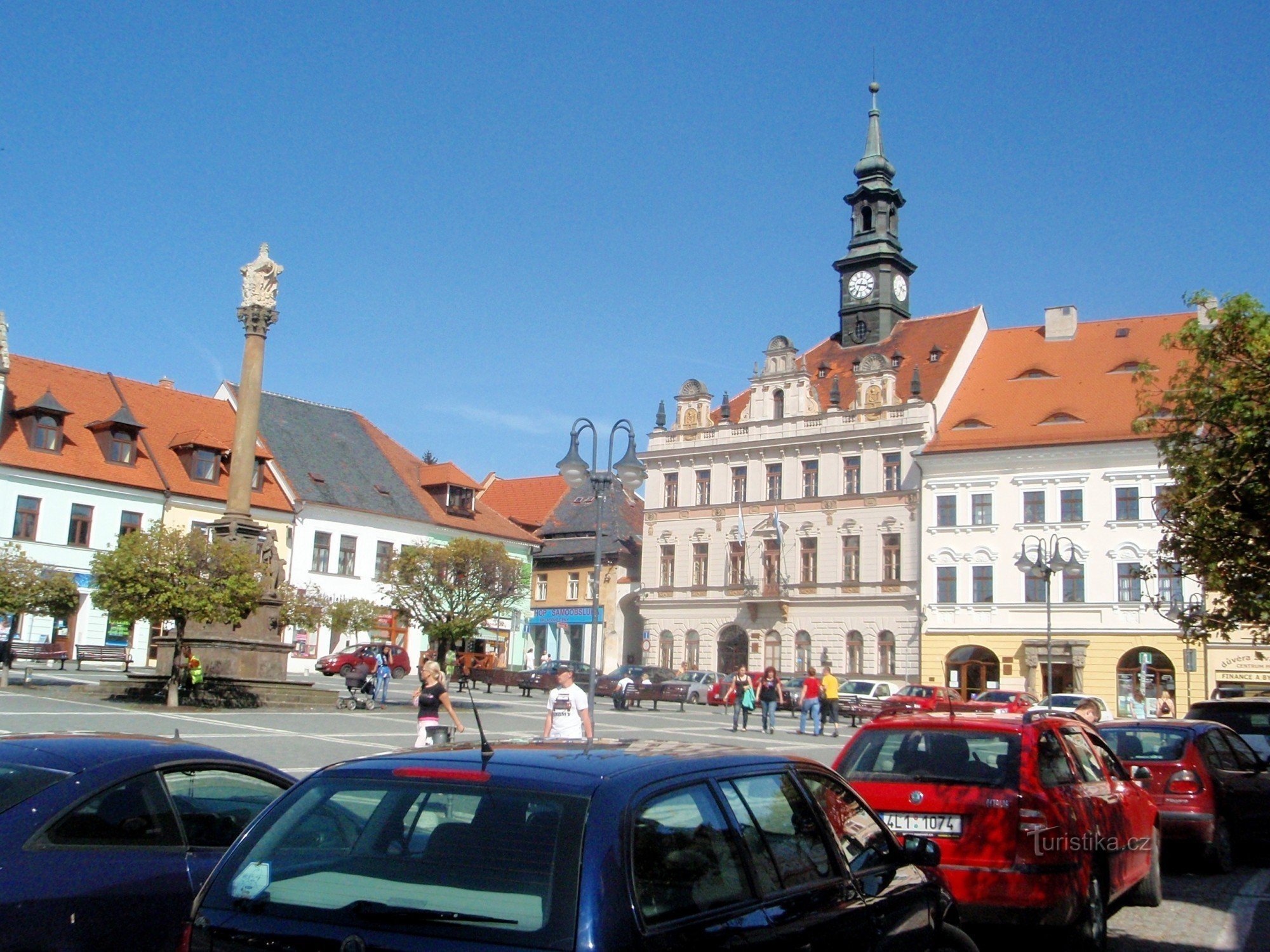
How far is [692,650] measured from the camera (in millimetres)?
60781

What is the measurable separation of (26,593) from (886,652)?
35059 millimetres

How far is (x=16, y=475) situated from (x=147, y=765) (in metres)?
46.2

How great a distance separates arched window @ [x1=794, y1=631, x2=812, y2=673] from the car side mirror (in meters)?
51.8

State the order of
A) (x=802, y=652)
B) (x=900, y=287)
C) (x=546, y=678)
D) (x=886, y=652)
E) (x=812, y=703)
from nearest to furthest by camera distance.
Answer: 1. (x=812, y=703)
2. (x=546, y=678)
3. (x=886, y=652)
4. (x=802, y=652)
5. (x=900, y=287)

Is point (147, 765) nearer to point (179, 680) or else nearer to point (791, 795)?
point (791, 795)

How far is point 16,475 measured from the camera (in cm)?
4716

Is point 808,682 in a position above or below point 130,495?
below

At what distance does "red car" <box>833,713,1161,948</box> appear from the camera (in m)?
7.79

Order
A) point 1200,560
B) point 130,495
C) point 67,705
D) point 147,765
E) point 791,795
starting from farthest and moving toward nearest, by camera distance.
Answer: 1. point 130,495
2. point 67,705
3. point 1200,560
4. point 147,765
5. point 791,795

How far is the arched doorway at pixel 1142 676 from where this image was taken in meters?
47.8

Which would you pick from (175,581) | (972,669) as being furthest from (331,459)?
(175,581)

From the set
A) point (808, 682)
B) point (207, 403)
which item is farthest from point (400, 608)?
point (207, 403)

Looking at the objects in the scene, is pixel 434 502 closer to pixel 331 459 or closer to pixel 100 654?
pixel 331 459

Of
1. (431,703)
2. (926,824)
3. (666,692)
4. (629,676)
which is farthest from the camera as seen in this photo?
(666,692)
